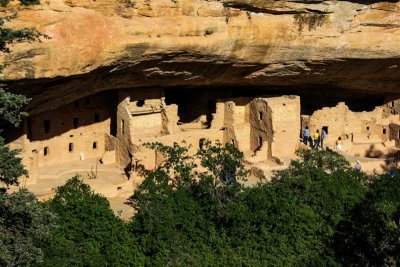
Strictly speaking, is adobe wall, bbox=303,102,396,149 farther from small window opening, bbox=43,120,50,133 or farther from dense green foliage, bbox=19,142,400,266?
small window opening, bbox=43,120,50,133

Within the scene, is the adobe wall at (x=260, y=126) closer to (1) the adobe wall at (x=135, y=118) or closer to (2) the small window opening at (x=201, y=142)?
(2) the small window opening at (x=201, y=142)

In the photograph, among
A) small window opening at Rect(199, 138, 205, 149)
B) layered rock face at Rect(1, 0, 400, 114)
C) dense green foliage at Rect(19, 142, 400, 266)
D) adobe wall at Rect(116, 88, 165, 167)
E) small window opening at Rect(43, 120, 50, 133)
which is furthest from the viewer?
small window opening at Rect(199, 138, 205, 149)

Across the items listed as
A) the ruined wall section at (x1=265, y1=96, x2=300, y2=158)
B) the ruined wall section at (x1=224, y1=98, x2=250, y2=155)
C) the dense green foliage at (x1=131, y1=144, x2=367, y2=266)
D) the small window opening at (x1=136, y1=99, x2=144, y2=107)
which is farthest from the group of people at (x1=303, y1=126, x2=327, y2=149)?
the small window opening at (x1=136, y1=99, x2=144, y2=107)

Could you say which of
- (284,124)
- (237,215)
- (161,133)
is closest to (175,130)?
(161,133)

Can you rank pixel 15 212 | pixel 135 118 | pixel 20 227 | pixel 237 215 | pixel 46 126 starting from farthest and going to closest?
1. pixel 135 118
2. pixel 46 126
3. pixel 237 215
4. pixel 20 227
5. pixel 15 212

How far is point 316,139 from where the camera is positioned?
20.5 metres

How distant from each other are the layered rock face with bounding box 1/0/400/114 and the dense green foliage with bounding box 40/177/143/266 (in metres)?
2.80

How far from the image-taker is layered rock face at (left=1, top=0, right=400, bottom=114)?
1399 cm

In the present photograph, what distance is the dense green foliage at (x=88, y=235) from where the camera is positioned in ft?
44.9

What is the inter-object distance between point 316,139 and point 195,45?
21.0ft

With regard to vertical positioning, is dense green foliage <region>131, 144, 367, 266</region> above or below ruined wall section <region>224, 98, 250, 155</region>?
below

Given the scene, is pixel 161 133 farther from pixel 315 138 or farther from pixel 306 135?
pixel 315 138

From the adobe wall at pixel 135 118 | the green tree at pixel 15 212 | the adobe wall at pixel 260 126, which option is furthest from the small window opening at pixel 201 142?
the green tree at pixel 15 212

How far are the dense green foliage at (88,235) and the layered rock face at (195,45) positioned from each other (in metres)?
2.80
